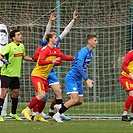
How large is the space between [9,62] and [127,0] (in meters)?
4.70

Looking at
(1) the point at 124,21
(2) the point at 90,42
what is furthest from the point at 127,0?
(2) the point at 90,42

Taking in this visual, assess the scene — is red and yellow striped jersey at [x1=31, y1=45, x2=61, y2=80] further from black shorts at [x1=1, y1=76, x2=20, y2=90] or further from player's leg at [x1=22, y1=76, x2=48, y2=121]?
black shorts at [x1=1, y1=76, x2=20, y2=90]

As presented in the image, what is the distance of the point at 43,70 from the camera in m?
14.7

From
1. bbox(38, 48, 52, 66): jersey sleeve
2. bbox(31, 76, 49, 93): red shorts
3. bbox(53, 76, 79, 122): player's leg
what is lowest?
bbox(53, 76, 79, 122): player's leg

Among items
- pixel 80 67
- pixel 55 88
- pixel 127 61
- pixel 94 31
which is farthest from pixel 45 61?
pixel 94 31

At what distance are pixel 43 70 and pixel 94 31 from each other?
434cm

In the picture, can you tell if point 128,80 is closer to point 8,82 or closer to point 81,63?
point 81,63

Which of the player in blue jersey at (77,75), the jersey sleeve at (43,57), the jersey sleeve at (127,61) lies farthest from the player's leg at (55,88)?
the jersey sleeve at (127,61)

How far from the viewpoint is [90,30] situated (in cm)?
1878

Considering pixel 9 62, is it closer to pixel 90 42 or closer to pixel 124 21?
pixel 90 42

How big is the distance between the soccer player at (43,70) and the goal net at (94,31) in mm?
3097

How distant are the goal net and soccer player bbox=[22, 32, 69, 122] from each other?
310cm

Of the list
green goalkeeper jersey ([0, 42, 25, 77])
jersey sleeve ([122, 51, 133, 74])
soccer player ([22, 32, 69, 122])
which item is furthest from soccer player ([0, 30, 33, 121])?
jersey sleeve ([122, 51, 133, 74])

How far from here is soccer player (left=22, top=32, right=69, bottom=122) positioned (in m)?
14.3
